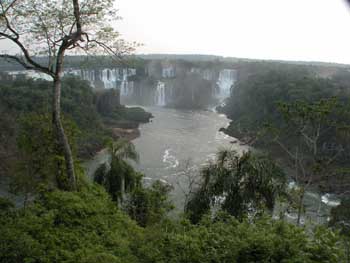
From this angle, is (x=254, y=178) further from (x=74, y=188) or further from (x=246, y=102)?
(x=246, y=102)

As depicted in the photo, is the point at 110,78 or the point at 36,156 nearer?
the point at 36,156

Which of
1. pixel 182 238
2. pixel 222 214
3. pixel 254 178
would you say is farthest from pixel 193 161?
pixel 182 238

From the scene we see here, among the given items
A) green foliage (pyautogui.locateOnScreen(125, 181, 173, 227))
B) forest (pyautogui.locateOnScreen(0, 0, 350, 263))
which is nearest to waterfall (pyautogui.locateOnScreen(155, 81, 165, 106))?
forest (pyautogui.locateOnScreen(0, 0, 350, 263))

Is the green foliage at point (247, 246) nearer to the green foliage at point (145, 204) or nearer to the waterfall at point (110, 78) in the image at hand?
the green foliage at point (145, 204)

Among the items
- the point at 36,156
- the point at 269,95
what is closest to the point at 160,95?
the point at 269,95

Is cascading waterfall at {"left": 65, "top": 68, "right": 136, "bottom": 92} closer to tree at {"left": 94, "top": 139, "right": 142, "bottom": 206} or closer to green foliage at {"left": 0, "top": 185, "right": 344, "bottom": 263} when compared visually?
tree at {"left": 94, "top": 139, "right": 142, "bottom": 206}

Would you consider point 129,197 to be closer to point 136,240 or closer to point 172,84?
point 136,240
